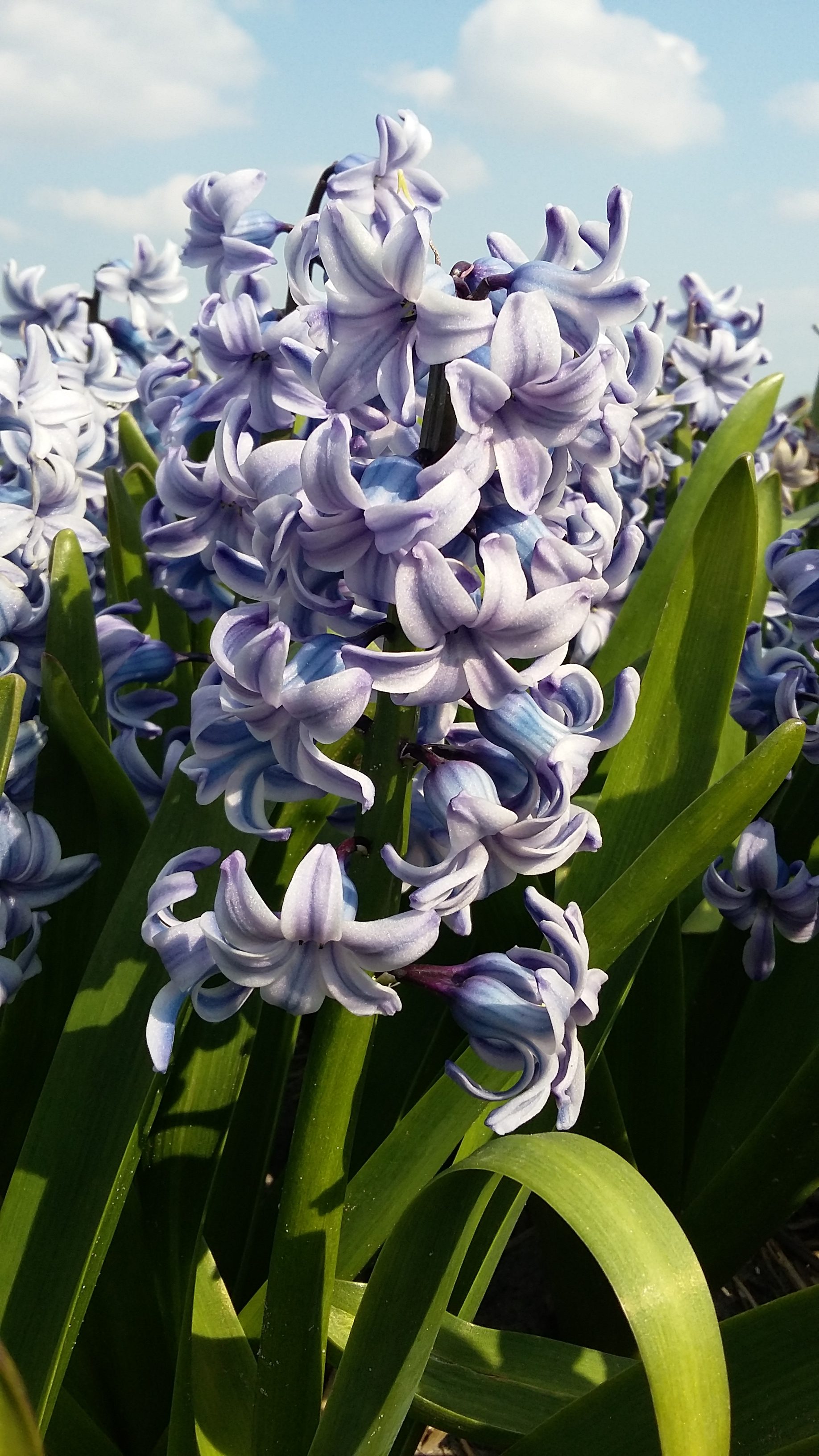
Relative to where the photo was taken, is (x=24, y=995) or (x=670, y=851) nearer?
(x=670, y=851)

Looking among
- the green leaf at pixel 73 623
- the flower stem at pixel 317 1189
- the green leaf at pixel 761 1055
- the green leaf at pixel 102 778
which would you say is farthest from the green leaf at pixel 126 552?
the green leaf at pixel 761 1055

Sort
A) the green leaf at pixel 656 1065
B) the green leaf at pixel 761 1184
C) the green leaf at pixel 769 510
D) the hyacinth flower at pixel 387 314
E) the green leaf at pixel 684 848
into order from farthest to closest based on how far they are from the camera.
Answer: the green leaf at pixel 769 510 < the green leaf at pixel 656 1065 < the green leaf at pixel 761 1184 < the green leaf at pixel 684 848 < the hyacinth flower at pixel 387 314

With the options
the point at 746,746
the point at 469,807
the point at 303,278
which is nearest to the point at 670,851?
the point at 469,807

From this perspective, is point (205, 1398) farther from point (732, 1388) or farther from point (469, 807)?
point (469, 807)

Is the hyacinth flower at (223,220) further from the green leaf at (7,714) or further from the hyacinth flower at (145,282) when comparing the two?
the hyacinth flower at (145,282)

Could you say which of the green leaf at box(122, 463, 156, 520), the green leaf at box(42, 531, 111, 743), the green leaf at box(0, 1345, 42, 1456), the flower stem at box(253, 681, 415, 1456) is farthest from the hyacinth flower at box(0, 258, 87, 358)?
the green leaf at box(0, 1345, 42, 1456)

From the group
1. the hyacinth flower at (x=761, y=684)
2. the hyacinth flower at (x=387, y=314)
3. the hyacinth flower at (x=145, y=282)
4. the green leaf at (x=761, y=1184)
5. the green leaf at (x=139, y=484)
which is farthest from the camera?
the hyacinth flower at (x=145, y=282)
